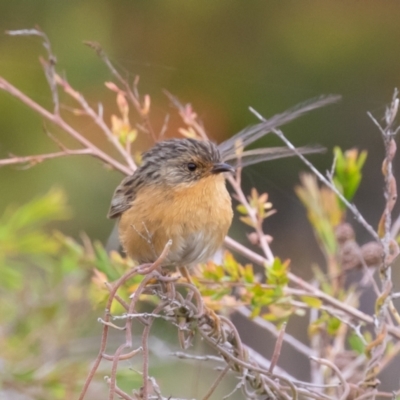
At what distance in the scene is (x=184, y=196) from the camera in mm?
2154

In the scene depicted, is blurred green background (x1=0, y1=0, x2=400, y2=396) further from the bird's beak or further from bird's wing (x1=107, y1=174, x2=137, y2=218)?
the bird's beak

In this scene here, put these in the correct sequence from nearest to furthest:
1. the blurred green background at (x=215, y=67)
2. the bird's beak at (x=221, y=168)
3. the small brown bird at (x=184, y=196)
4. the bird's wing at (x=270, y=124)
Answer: the bird's wing at (x=270, y=124)
the small brown bird at (x=184, y=196)
the bird's beak at (x=221, y=168)
the blurred green background at (x=215, y=67)

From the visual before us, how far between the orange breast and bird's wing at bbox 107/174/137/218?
0.10m

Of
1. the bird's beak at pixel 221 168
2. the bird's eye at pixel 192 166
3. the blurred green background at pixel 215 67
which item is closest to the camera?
the bird's beak at pixel 221 168

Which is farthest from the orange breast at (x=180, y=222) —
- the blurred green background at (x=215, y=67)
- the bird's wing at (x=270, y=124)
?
the blurred green background at (x=215, y=67)

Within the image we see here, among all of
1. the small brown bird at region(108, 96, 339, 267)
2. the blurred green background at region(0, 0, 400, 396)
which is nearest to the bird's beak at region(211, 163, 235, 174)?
the small brown bird at region(108, 96, 339, 267)

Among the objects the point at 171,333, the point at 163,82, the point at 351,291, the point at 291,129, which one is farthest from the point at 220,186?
the point at 163,82

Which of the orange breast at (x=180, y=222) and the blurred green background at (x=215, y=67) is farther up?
the blurred green background at (x=215, y=67)

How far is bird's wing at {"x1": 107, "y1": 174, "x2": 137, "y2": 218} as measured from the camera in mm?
2312

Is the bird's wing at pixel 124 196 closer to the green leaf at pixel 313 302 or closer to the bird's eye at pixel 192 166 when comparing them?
the bird's eye at pixel 192 166

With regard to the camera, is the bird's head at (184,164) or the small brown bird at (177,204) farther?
the bird's head at (184,164)

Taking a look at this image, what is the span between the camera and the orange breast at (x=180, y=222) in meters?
2.04

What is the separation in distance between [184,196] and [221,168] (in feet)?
0.49

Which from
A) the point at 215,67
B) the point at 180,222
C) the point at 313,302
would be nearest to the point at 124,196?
the point at 180,222
